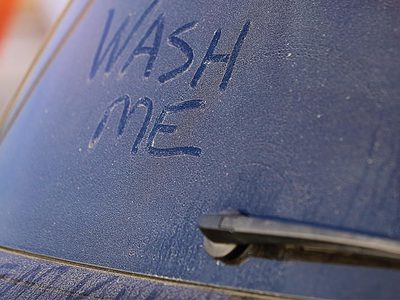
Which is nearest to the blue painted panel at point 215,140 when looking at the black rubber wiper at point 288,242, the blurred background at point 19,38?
the black rubber wiper at point 288,242

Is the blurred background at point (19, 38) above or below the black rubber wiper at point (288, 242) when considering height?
above

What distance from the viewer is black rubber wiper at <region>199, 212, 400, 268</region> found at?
115 centimetres

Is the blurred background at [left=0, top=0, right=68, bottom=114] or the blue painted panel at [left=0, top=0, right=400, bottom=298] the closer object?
the blue painted panel at [left=0, top=0, right=400, bottom=298]

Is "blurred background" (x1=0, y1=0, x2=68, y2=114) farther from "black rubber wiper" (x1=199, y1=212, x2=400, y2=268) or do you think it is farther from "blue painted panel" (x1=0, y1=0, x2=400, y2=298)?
"black rubber wiper" (x1=199, y1=212, x2=400, y2=268)

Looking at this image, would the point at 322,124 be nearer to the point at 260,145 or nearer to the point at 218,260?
the point at 260,145

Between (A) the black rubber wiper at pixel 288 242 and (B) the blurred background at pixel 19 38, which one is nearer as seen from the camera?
(A) the black rubber wiper at pixel 288 242

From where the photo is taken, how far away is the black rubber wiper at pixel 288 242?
3.77 feet

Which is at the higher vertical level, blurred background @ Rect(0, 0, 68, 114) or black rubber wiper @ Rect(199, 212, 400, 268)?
blurred background @ Rect(0, 0, 68, 114)

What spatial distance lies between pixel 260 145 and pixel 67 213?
0.61 m

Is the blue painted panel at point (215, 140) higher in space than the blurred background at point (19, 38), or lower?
lower

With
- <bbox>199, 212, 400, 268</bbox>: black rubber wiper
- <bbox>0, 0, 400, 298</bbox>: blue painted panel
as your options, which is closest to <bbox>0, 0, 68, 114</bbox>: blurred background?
<bbox>0, 0, 400, 298</bbox>: blue painted panel

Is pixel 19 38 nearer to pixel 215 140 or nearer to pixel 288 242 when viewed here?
pixel 215 140

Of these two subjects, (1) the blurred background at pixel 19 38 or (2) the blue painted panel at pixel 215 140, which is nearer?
(2) the blue painted panel at pixel 215 140

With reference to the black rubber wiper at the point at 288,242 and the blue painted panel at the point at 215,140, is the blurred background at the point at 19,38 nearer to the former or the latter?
the blue painted panel at the point at 215,140
